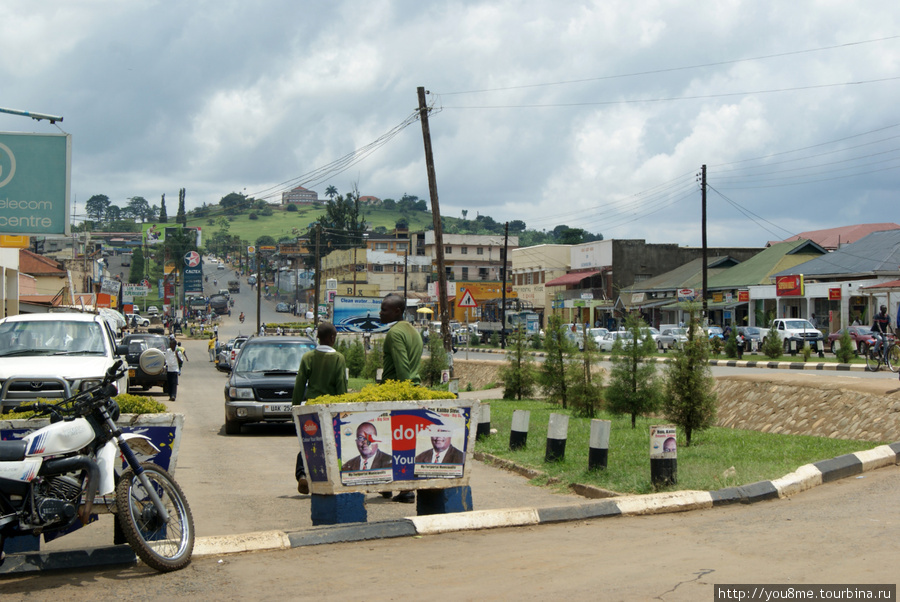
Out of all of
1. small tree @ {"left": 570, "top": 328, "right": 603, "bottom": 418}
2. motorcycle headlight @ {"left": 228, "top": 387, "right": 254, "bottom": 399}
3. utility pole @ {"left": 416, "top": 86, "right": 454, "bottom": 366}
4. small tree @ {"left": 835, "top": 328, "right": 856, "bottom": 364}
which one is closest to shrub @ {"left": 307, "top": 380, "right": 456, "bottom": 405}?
motorcycle headlight @ {"left": 228, "top": 387, "right": 254, "bottom": 399}

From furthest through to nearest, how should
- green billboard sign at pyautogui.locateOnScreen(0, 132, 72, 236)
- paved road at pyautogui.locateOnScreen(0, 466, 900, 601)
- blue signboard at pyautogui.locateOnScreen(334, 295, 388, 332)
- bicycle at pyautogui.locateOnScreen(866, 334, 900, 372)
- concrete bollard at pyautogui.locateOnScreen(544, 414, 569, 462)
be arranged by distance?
blue signboard at pyautogui.locateOnScreen(334, 295, 388, 332)
bicycle at pyautogui.locateOnScreen(866, 334, 900, 372)
green billboard sign at pyautogui.locateOnScreen(0, 132, 72, 236)
concrete bollard at pyautogui.locateOnScreen(544, 414, 569, 462)
paved road at pyautogui.locateOnScreen(0, 466, 900, 601)

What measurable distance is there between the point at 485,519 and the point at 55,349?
8.12 meters

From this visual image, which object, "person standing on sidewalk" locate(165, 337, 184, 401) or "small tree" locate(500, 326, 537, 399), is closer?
"small tree" locate(500, 326, 537, 399)

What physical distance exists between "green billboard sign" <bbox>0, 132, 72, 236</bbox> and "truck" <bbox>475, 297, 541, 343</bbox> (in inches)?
1370

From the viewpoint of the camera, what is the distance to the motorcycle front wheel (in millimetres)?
5379

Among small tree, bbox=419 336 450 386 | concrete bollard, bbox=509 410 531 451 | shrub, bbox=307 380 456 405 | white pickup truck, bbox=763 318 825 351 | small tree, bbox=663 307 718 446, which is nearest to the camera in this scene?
shrub, bbox=307 380 456 405

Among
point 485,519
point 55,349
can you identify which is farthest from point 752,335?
point 485,519

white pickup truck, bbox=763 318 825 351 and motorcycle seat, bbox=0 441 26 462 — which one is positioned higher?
white pickup truck, bbox=763 318 825 351

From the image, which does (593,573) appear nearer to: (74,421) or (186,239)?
(74,421)

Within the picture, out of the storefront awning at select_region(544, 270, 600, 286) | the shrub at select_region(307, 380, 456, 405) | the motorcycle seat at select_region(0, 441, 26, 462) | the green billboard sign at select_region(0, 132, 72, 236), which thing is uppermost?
the storefront awning at select_region(544, 270, 600, 286)

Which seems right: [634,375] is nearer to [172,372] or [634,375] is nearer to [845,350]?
[172,372]

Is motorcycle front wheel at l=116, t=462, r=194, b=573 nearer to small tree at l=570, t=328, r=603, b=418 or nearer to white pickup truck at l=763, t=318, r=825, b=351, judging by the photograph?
small tree at l=570, t=328, r=603, b=418

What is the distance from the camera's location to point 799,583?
5.12 m

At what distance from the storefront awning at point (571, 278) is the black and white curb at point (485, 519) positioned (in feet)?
217
